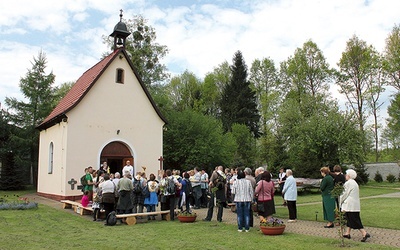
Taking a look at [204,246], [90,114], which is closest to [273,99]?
[90,114]

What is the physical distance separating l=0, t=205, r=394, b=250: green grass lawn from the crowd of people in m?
0.66

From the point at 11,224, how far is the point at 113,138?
34.2ft

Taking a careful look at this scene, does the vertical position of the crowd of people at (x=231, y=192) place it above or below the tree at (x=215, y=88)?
below

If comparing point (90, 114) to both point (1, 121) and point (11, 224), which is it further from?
point (1, 121)

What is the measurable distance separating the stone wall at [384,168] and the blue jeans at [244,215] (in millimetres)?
31411

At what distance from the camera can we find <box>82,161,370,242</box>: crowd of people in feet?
31.5

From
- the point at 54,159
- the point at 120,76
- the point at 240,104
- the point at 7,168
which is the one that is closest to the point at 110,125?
the point at 120,76

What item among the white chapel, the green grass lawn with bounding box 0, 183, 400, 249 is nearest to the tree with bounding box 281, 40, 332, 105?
the white chapel

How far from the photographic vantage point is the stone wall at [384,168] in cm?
3791

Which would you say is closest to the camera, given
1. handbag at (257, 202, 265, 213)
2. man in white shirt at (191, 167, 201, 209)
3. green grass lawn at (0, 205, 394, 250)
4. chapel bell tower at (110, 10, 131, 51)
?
green grass lawn at (0, 205, 394, 250)

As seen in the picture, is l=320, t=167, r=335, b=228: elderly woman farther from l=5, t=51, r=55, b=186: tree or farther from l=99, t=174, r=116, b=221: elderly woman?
l=5, t=51, r=55, b=186: tree

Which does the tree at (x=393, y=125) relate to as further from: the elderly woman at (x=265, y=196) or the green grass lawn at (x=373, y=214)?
the elderly woman at (x=265, y=196)

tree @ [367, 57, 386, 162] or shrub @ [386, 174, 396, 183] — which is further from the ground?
tree @ [367, 57, 386, 162]

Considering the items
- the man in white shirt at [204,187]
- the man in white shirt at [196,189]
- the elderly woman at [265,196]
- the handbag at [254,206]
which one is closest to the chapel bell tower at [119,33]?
the man in white shirt at [204,187]
